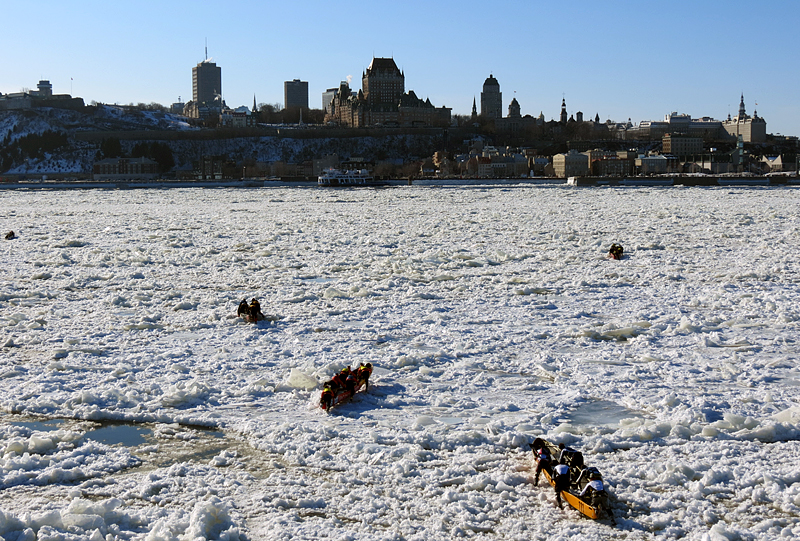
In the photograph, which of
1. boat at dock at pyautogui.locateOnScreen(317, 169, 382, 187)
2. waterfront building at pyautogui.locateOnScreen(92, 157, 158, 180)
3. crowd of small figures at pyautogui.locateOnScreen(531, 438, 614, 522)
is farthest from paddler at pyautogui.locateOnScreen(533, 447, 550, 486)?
waterfront building at pyautogui.locateOnScreen(92, 157, 158, 180)

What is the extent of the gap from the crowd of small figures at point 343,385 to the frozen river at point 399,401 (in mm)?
128

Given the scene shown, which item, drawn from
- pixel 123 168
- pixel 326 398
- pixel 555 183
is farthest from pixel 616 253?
pixel 123 168

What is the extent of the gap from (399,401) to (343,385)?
0.58 m

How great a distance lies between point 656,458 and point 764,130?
21567cm

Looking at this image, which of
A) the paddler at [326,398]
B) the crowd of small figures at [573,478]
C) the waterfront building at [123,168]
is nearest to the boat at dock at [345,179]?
the waterfront building at [123,168]

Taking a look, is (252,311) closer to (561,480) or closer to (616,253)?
(561,480)

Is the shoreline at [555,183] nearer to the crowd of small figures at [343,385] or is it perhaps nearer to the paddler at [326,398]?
the crowd of small figures at [343,385]

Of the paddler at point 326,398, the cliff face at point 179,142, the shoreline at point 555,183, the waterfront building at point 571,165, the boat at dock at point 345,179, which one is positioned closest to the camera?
the paddler at point 326,398

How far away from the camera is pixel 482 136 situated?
161 metres

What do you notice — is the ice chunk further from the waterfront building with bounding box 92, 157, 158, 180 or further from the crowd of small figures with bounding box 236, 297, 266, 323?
the waterfront building with bounding box 92, 157, 158, 180

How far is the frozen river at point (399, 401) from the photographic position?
17.3ft

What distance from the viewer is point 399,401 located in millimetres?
7438

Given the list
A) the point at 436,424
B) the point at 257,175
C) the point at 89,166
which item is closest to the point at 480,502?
the point at 436,424

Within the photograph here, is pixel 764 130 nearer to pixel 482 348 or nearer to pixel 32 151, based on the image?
pixel 32 151
